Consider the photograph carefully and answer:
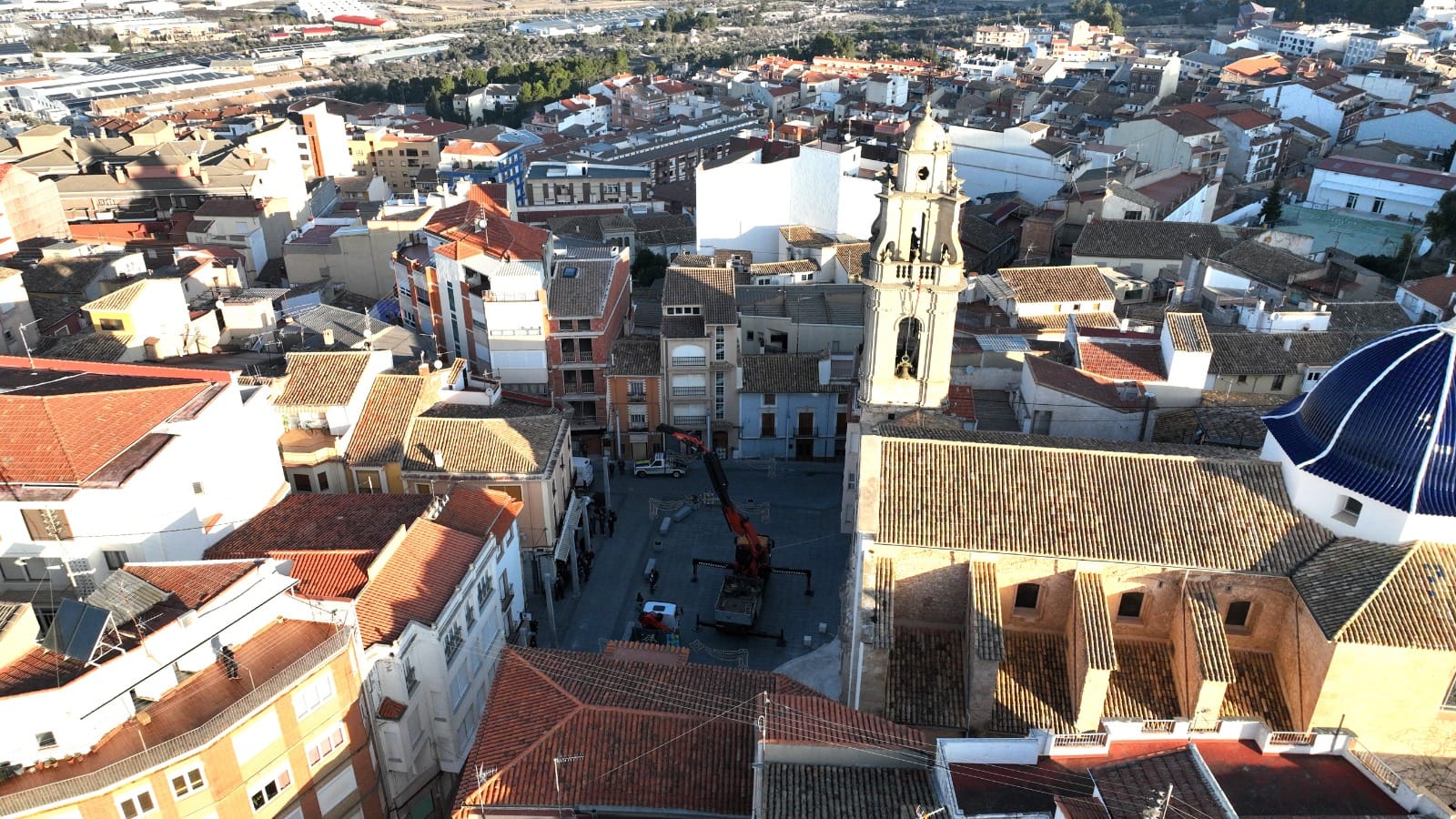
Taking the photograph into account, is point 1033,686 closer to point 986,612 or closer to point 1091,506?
point 986,612

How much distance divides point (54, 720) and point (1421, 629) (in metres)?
25.2

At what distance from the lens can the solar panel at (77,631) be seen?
1691 centimetres

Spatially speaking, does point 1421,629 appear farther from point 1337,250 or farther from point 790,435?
point 1337,250

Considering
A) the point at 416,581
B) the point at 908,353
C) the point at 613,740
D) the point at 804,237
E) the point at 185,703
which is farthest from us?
the point at 804,237

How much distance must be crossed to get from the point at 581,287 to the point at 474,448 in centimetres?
1243

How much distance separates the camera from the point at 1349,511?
1992cm

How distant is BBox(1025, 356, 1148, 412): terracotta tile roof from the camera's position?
31156 millimetres

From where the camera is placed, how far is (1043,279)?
137 feet

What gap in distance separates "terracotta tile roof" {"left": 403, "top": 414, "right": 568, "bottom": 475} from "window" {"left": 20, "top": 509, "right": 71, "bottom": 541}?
1009cm

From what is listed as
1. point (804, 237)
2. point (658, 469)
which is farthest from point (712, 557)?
point (804, 237)

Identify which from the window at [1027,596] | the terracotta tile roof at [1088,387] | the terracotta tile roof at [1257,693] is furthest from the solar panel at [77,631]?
the terracotta tile roof at [1088,387]

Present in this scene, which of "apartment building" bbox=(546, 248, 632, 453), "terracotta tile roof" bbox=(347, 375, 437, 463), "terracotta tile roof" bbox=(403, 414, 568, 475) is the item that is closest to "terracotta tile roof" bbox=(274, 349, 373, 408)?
"terracotta tile roof" bbox=(347, 375, 437, 463)

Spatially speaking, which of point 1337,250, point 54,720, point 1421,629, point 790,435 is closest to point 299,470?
point 54,720

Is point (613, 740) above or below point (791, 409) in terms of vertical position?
above
